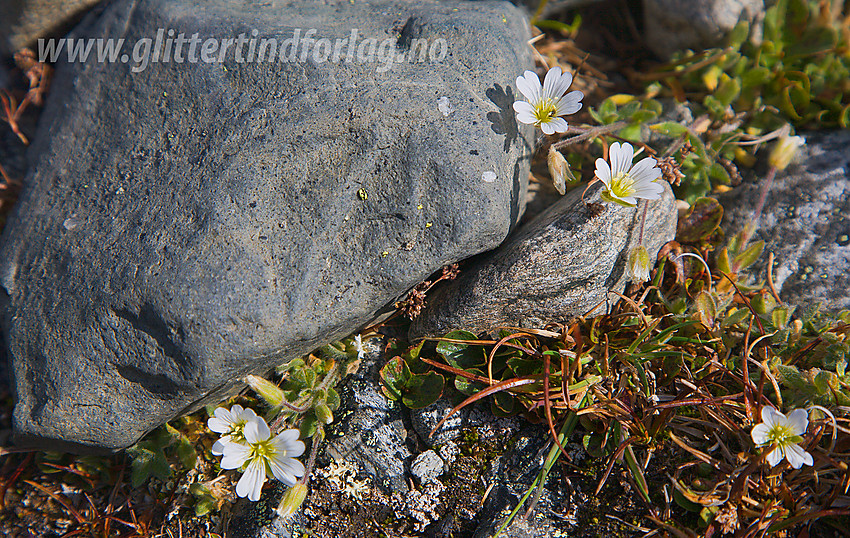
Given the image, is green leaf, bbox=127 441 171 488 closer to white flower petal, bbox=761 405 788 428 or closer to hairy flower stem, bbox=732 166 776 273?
white flower petal, bbox=761 405 788 428

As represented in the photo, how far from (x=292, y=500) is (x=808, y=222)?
3.06m

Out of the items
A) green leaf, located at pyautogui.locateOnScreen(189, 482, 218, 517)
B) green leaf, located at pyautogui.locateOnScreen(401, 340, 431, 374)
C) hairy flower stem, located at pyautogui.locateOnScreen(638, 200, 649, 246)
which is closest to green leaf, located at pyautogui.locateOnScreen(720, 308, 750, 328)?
hairy flower stem, located at pyautogui.locateOnScreen(638, 200, 649, 246)

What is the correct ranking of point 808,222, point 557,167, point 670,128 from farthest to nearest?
point 670,128, point 808,222, point 557,167

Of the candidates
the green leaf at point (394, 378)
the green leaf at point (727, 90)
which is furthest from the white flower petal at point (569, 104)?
the green leaf at point (394, 378)

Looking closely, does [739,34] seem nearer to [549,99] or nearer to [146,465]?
[549,99]

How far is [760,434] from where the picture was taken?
81.8 inches

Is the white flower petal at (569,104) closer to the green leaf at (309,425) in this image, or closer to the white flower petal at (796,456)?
the white flower petal at (796,456)

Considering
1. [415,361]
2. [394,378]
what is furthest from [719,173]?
[394,378]

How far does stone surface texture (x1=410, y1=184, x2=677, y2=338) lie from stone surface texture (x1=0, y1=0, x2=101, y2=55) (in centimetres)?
283

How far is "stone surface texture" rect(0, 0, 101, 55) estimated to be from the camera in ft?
9.93

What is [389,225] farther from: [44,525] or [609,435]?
[44,525]

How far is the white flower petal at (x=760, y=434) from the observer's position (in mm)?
2057

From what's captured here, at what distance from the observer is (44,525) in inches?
101

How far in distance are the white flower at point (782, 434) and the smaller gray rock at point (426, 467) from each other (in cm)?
133
